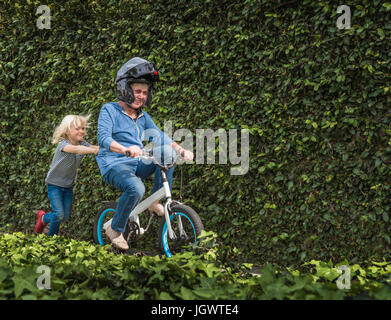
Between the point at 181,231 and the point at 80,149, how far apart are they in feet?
4.74

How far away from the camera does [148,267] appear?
223 centimetres

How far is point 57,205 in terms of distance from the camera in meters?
5.18

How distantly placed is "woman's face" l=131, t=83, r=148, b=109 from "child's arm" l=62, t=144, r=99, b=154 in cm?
62

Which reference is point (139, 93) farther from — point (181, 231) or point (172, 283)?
point (172, 283)

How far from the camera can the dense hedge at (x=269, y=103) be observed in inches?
153

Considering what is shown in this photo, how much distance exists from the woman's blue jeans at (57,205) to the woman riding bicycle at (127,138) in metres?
0.97

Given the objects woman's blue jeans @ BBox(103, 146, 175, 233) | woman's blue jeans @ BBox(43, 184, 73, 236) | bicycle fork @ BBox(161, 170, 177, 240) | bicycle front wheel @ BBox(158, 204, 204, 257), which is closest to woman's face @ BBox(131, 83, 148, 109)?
woman's blue jeans @ BBox(103, 146, 175, 233)

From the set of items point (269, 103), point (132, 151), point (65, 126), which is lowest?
point (132, 151)

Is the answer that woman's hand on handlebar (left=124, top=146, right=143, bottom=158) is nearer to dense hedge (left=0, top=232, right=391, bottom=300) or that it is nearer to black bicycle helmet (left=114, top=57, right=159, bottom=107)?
black bicycle helmet (left=114, top=57, right=159, bottom=107)

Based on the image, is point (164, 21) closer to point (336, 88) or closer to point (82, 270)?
point (336, 88)

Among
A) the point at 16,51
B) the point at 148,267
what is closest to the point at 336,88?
the point at 148,267

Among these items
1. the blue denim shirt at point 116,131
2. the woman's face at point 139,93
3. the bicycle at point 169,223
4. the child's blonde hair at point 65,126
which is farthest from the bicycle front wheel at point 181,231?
the child's blonde hair at point 65,126

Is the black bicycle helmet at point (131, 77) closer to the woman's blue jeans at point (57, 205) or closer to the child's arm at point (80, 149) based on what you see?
the child's arm at point (80, 149)

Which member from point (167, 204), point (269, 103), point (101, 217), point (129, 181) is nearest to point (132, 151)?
point (129, 181)
